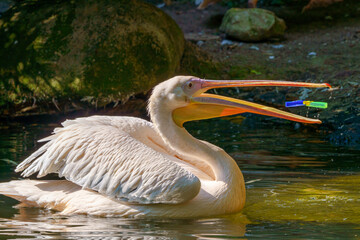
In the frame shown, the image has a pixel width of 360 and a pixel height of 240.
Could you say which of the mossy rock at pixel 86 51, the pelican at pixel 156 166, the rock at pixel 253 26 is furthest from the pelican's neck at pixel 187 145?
the rock at pixel 253 26

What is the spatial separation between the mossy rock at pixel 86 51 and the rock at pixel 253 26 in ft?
7.90

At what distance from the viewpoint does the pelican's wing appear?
378 centimetres

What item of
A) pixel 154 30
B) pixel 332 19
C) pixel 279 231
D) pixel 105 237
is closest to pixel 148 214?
pixel 105 237

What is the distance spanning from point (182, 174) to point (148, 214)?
1.25 feet

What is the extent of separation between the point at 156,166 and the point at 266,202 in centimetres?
97

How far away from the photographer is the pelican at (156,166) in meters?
3.84

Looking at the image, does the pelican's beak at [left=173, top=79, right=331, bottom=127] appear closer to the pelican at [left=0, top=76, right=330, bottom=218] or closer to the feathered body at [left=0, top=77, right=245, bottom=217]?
the pelican at [left=0, top=76, right=330, bottom=218]

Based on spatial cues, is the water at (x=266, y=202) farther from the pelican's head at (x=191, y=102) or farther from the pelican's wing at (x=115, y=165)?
the pelican's head at (x=191, y=102)

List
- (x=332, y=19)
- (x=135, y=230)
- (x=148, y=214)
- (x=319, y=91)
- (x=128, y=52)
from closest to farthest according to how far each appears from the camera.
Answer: (x=135, y=230) < (x=148, y=214) < (x=319, y=91) < (x=128, y=52) < (x=332, y=19)

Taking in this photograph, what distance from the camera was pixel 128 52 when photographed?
875 cm

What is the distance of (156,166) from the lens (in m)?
3.86

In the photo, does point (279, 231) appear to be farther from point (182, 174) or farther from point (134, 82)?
point (134, 82)

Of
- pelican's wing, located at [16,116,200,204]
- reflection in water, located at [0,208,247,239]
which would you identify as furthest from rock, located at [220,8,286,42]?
reflection in water, located at [0,208,247,239]

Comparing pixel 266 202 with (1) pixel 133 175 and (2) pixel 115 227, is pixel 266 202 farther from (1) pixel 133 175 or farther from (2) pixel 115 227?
(2) pixel 115 227
